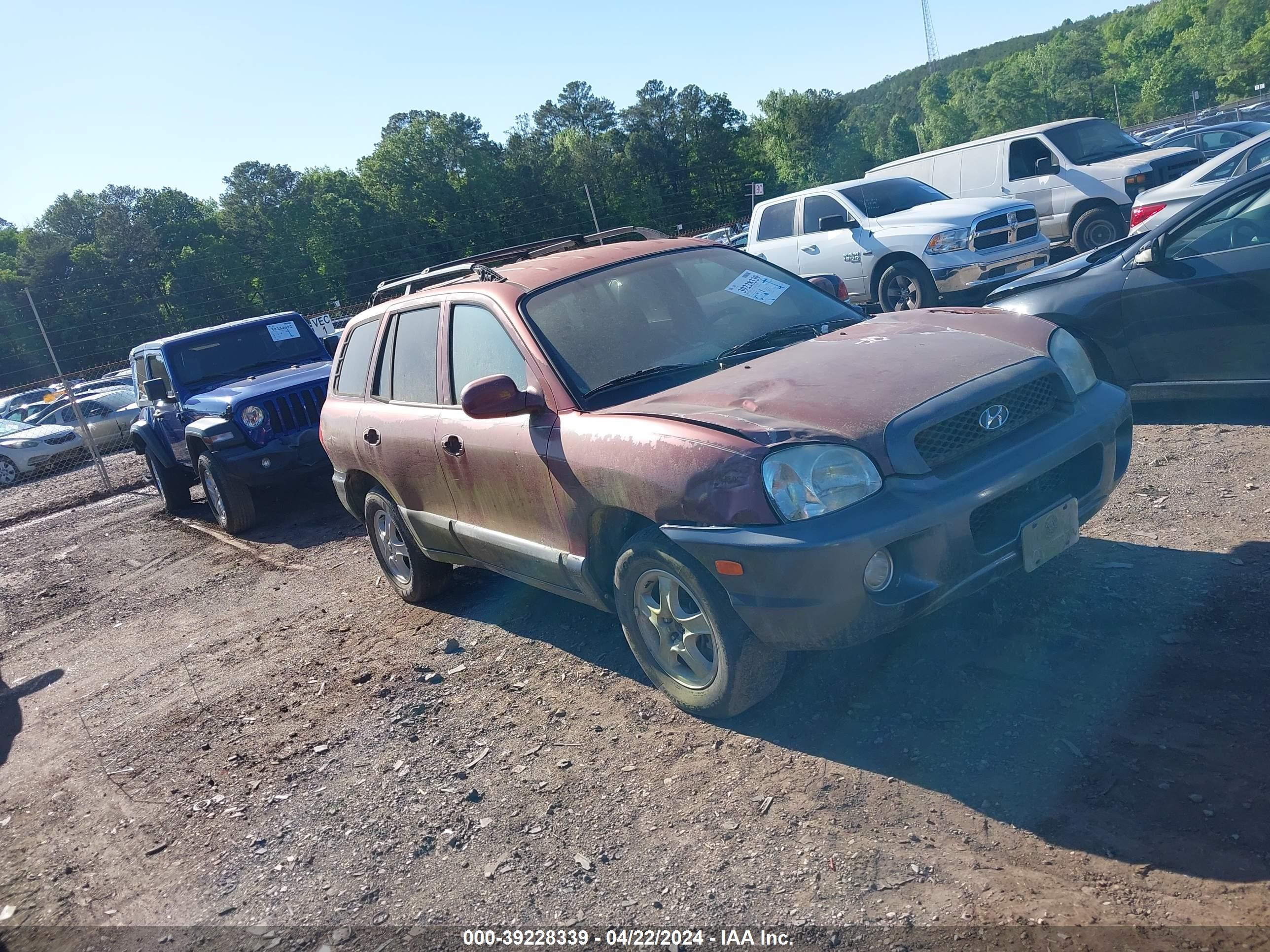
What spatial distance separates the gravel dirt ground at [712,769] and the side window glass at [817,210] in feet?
23.1

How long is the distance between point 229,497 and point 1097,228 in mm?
11814

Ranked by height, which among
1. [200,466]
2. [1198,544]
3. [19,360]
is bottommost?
[1198,544]

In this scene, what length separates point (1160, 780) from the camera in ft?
9.53

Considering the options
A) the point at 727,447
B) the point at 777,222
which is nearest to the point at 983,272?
the point at 777,222

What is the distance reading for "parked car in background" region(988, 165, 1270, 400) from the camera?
5.50 m

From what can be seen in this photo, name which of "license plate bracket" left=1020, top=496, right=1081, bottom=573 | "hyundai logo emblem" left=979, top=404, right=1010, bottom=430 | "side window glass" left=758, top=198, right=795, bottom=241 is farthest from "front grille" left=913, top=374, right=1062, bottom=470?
"side window glass" left=758, top=198, right=795, bottom=241

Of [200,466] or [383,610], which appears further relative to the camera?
[200,466]

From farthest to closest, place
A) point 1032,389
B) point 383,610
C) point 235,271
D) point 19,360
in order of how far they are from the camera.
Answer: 1. point 235,271
2. point 19,360
3. point 383,610
4. point 1032,389

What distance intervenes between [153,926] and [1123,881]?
3112 mm

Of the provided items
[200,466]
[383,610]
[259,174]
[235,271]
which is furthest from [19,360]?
[259,174]

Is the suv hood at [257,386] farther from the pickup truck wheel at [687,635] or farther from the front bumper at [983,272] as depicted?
the front bumper at [983,272]

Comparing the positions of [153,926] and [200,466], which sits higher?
[200,466]

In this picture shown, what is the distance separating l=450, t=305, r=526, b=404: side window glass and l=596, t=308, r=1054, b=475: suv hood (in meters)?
0.69

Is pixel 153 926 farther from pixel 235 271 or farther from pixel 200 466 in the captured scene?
pixel 235 271
